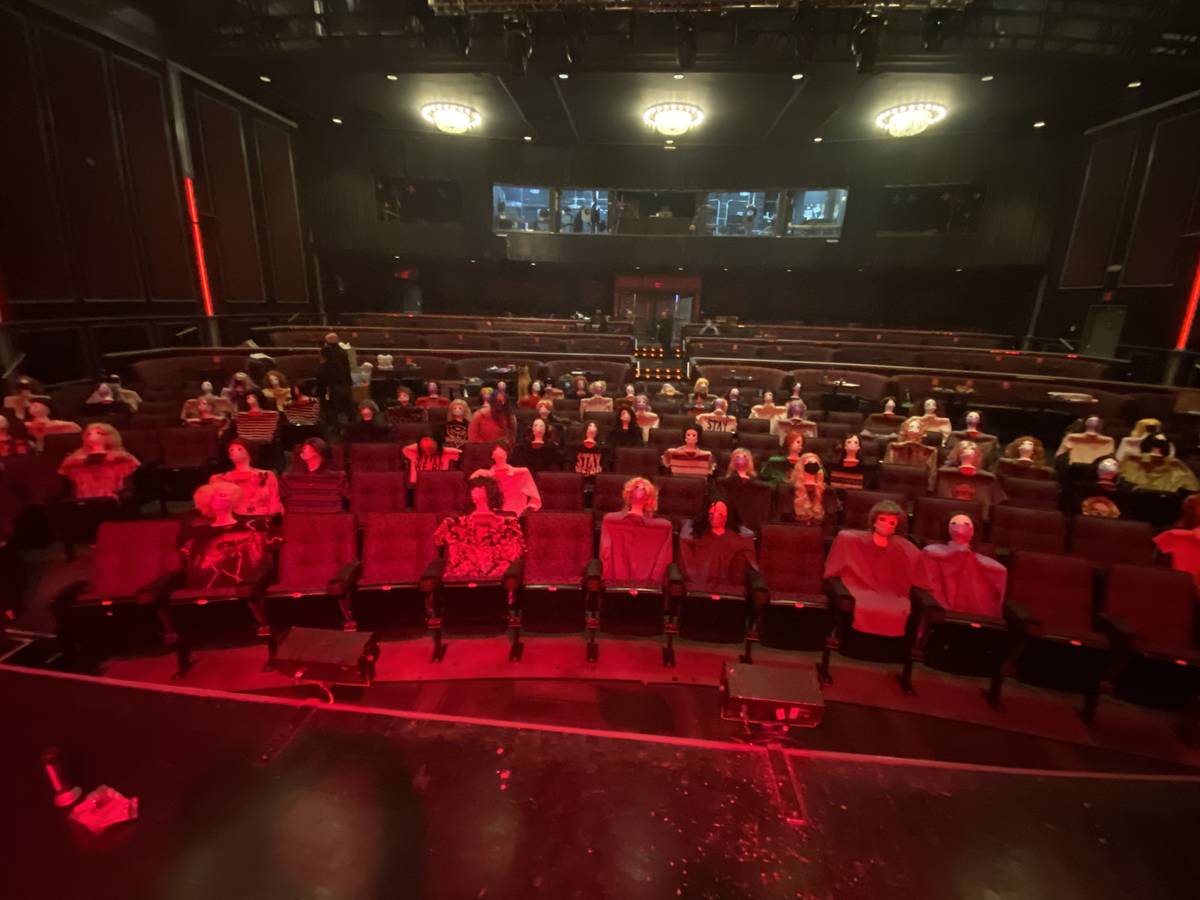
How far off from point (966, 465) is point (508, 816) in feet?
17.4

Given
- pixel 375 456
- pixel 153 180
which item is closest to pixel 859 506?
pixel 375 456

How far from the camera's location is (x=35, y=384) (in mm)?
6590

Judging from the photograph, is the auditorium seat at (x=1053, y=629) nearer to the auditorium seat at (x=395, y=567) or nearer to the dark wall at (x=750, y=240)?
the auditorium seat at (x=395, y=567)

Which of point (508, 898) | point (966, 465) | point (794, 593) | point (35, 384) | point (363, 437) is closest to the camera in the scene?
point (508, 898)

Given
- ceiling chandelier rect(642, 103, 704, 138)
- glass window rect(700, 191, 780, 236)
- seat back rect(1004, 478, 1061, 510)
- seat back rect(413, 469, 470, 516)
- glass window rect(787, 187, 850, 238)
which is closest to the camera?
seat back rect(413, 469, 470, 516)

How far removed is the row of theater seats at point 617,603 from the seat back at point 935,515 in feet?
2.62

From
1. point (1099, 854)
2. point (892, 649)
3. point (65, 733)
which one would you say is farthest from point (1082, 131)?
point (65, 733)

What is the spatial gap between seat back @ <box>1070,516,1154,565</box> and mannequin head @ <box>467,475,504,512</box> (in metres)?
4.92

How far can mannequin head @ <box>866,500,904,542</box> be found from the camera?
384 cm

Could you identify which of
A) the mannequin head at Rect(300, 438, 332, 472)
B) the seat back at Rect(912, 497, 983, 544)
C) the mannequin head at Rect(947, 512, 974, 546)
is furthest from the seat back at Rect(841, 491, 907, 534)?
the mannequin head at Rect(300, 438, 332, 472)

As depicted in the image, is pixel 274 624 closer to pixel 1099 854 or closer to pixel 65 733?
pixel 65 733

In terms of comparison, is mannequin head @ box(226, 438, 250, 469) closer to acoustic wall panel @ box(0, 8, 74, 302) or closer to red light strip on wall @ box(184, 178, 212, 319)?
acoustic wall panel @ box(0, 8, 74, 302)

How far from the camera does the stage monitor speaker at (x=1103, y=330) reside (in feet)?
36.8

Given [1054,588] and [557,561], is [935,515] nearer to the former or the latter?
[1054,588]
